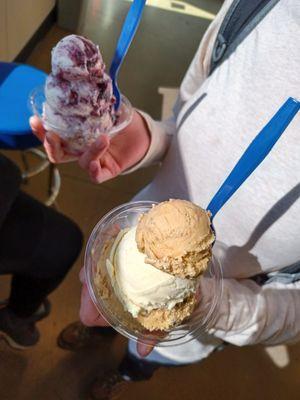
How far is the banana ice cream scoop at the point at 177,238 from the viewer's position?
600 millimetres

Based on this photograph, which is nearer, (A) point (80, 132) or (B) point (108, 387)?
(A) point (80, 132)

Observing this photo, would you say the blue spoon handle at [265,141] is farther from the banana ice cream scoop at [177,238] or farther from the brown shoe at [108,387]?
the brown shoe at [108,387]

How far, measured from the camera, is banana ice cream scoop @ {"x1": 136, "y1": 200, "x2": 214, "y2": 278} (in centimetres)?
60

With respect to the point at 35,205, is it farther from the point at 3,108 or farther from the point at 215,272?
the point at 215,272

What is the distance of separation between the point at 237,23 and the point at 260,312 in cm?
56

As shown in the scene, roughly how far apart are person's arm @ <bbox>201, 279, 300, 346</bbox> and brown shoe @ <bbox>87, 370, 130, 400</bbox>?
29.6 inches

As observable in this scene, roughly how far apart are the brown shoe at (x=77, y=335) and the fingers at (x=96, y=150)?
0.86 m

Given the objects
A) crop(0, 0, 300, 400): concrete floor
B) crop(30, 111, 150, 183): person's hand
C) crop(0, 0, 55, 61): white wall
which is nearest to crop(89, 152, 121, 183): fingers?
crop(30, 111, 150, 183): person's hand

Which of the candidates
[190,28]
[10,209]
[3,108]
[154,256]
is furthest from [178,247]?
[190,28]

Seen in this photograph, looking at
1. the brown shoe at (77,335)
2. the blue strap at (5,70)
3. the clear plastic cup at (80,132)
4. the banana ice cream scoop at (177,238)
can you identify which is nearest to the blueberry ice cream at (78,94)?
the clear plastic cup at (80,132)

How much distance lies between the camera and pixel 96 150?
829mm

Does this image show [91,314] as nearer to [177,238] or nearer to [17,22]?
[177,238]

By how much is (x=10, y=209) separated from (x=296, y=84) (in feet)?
2.36

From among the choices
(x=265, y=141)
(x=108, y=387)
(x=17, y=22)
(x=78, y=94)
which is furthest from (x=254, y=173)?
(x=17, y=22)
